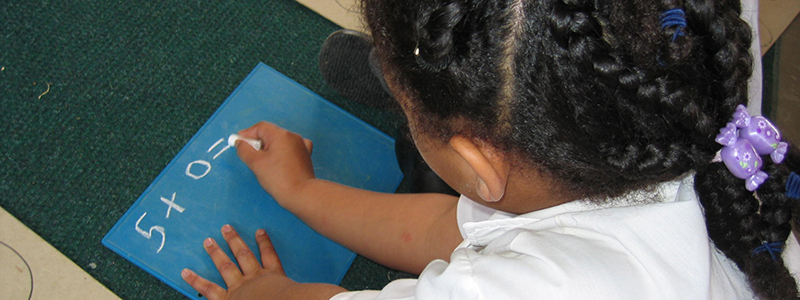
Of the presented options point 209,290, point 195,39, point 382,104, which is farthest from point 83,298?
point 382,104

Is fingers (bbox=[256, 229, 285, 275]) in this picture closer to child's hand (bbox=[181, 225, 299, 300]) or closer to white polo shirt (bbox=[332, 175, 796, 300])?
child's hand (bbox=[181, 225, 299, 300])

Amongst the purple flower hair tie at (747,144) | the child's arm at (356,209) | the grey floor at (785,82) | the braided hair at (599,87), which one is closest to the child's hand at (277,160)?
Answer: the child's arm at (356,209)

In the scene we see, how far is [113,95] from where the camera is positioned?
0.90 m

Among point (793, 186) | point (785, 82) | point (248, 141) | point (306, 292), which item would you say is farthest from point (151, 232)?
point (785, 82)

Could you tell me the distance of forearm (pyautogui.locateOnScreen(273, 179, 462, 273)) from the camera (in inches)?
29.8

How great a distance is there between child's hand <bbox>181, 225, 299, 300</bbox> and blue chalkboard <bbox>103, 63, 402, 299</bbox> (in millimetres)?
21

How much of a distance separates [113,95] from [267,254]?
0.40 metres

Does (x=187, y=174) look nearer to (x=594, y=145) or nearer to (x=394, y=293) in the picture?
(x=394, y=293)

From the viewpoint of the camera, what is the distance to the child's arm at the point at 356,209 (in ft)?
2.51

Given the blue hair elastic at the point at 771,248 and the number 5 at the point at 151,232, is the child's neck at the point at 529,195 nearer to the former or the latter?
the blue hair elastic at the point at 771,248

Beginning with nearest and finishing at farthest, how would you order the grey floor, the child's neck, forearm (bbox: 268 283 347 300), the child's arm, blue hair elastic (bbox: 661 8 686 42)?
blue hair elastic (bbox: 661 8 686 42), the child's neck, forearm (bbox: 268 283 347 300), the child's arm, the grey floor

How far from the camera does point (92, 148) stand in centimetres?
86

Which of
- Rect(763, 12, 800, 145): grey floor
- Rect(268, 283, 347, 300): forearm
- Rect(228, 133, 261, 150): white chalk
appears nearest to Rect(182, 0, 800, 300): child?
Rect(268, 283, 347, 300): forearm

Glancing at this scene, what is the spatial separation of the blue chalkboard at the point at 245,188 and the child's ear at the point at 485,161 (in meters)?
0.48
